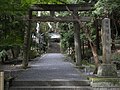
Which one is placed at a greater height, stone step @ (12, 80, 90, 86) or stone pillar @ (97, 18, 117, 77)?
stone pillar @ (97, 18, 117, 77)

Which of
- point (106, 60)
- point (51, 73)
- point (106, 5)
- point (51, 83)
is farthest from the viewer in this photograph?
point (51, 73)

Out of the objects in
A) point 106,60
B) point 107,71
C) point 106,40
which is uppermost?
point 106,40

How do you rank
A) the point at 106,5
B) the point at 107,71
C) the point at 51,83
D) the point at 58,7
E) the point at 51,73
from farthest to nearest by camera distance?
the point at 58,7 → the point at 51,73 → the point at 106,5 → the point at 107,71 → the point at 51,83

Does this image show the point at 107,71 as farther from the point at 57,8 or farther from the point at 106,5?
the point at 57,8

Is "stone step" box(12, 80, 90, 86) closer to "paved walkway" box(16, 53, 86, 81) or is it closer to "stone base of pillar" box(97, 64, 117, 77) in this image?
"paved walkway" box(16, 53, 86, 81)

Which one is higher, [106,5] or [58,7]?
[58,7]

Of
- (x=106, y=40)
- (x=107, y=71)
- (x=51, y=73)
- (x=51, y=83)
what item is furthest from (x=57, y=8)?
(x=51, y=83)

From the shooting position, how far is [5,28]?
Result: 1603 centimetres

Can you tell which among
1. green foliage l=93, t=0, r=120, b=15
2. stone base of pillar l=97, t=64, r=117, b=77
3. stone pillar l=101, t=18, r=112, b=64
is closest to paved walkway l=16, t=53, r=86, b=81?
stone base of pillar l=97, t=64, r=117, b=77

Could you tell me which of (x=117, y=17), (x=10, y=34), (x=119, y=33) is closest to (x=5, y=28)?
(x=10, y=34)

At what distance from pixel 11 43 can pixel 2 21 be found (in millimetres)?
1513

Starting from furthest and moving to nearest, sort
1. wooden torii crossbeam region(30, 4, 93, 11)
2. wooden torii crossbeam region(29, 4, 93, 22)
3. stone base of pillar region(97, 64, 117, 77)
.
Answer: wooden torii crossbeam region(30, 4, 93, 11) < wooden torii crossbeam region(29, 4, 93, 22) < stone base of pillar region(97, 64, 117, 77)

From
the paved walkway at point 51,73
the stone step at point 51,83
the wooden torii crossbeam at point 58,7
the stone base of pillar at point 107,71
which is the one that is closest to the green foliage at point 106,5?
the wooden torii crossbeam at point 58,7

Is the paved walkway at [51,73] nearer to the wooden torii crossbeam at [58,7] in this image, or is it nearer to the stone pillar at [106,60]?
the stone pillar at [106,60]
